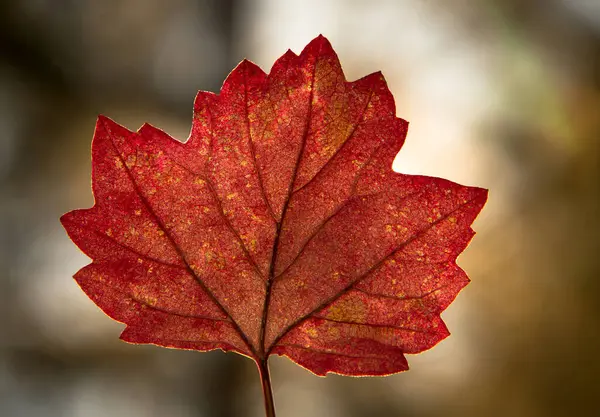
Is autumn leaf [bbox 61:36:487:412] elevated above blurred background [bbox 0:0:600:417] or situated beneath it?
situated beneath

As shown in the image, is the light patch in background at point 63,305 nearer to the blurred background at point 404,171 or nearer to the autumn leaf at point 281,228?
the blurred background at point 404,171

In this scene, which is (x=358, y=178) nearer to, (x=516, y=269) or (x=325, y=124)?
(x=325, y=124)

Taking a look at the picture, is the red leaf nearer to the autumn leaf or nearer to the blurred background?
the autumn leaf

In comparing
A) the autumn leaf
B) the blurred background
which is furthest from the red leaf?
the blurred background

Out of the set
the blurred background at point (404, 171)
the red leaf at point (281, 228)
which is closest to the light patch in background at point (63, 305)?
the blurred background at point (404, 171)

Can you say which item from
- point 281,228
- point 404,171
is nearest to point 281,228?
point 281,228

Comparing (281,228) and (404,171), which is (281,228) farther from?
(404,171)

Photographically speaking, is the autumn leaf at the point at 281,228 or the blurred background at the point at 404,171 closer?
the autumn leaf at the point at 281,228

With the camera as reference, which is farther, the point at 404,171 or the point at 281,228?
the point at 404,171
